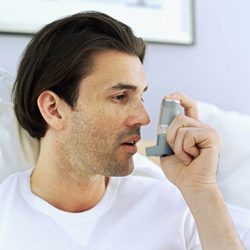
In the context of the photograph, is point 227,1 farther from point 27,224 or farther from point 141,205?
point 27,224

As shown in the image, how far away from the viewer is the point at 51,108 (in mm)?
979

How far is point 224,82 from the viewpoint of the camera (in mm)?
1557

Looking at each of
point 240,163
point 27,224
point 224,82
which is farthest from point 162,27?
point 27,224

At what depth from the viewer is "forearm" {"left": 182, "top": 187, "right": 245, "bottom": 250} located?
0.89 m

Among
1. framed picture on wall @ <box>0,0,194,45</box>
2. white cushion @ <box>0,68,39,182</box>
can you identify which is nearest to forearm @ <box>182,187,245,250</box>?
white cushion @ <box>0,68,39,182</box>

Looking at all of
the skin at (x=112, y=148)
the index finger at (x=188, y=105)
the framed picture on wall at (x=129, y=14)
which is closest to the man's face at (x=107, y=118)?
the skin at (x=112, y=148)

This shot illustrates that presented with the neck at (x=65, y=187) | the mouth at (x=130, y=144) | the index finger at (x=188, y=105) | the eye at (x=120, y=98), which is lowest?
the neck at (x=65, y=187)

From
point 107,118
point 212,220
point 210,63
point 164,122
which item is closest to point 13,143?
point 107,118

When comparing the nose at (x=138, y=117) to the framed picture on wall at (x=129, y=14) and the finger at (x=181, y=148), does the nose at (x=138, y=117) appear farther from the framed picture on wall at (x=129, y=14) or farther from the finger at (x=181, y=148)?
the framed picture on wall at (x=129, y=14)

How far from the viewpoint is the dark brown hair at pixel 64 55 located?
949 mm

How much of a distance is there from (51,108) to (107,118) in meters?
0.13

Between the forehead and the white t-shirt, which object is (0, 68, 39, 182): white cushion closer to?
the white t-shirt

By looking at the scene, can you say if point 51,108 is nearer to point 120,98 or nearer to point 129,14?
point 120,98

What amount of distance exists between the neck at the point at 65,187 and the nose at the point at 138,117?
0.15 meters
